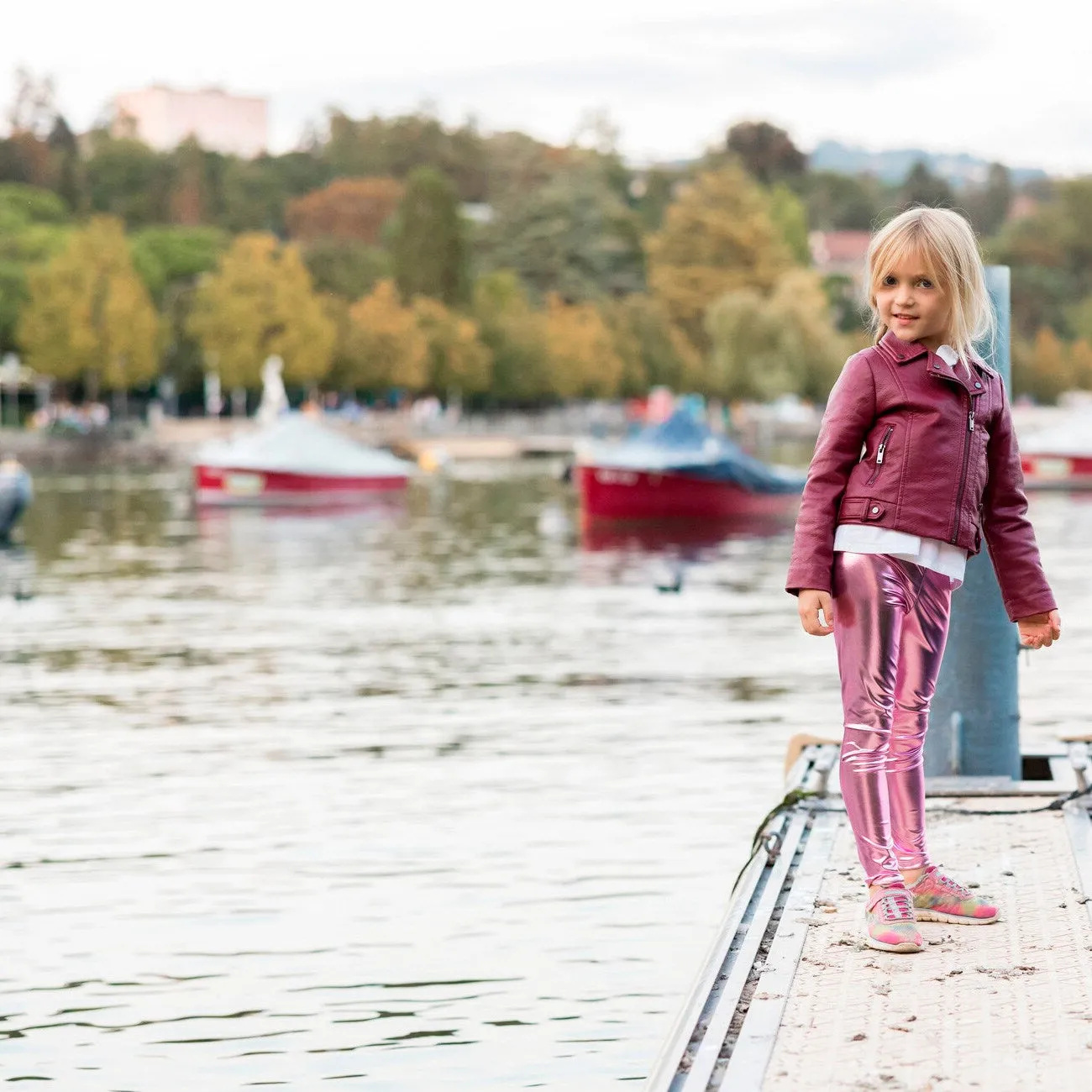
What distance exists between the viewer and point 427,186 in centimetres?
12712

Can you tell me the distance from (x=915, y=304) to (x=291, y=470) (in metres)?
50.4

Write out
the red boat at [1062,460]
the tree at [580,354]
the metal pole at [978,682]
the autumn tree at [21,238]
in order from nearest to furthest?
the metal pole at [978,682]
the red boat at [1062,460]
the autumn tree at [21,238]
the tree at [580,354]

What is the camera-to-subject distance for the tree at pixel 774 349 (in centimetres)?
12375

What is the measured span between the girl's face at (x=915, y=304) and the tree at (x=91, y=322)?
97576mm

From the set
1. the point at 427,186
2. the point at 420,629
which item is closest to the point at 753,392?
the point at 427,186

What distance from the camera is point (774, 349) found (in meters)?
125

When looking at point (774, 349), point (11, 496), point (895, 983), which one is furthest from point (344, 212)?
point (895, 983)

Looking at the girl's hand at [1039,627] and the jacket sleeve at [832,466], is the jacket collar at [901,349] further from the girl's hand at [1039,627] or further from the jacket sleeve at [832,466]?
the girl's hand at [1039,627]

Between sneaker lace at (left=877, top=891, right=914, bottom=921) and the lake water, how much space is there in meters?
1.31

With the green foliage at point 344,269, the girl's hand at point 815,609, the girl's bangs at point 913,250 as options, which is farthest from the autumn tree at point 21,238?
the girl's hand at point 815,609

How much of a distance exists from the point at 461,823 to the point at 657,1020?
4.11 m

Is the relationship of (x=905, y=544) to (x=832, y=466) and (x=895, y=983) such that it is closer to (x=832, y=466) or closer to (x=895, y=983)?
(x=832, y=466)

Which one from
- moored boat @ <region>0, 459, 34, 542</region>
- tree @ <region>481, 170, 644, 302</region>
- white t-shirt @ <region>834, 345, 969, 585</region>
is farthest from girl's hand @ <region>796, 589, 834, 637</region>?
tree @ <region>481, 170, 644, 302</region>

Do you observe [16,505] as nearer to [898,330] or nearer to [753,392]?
[898,330]
